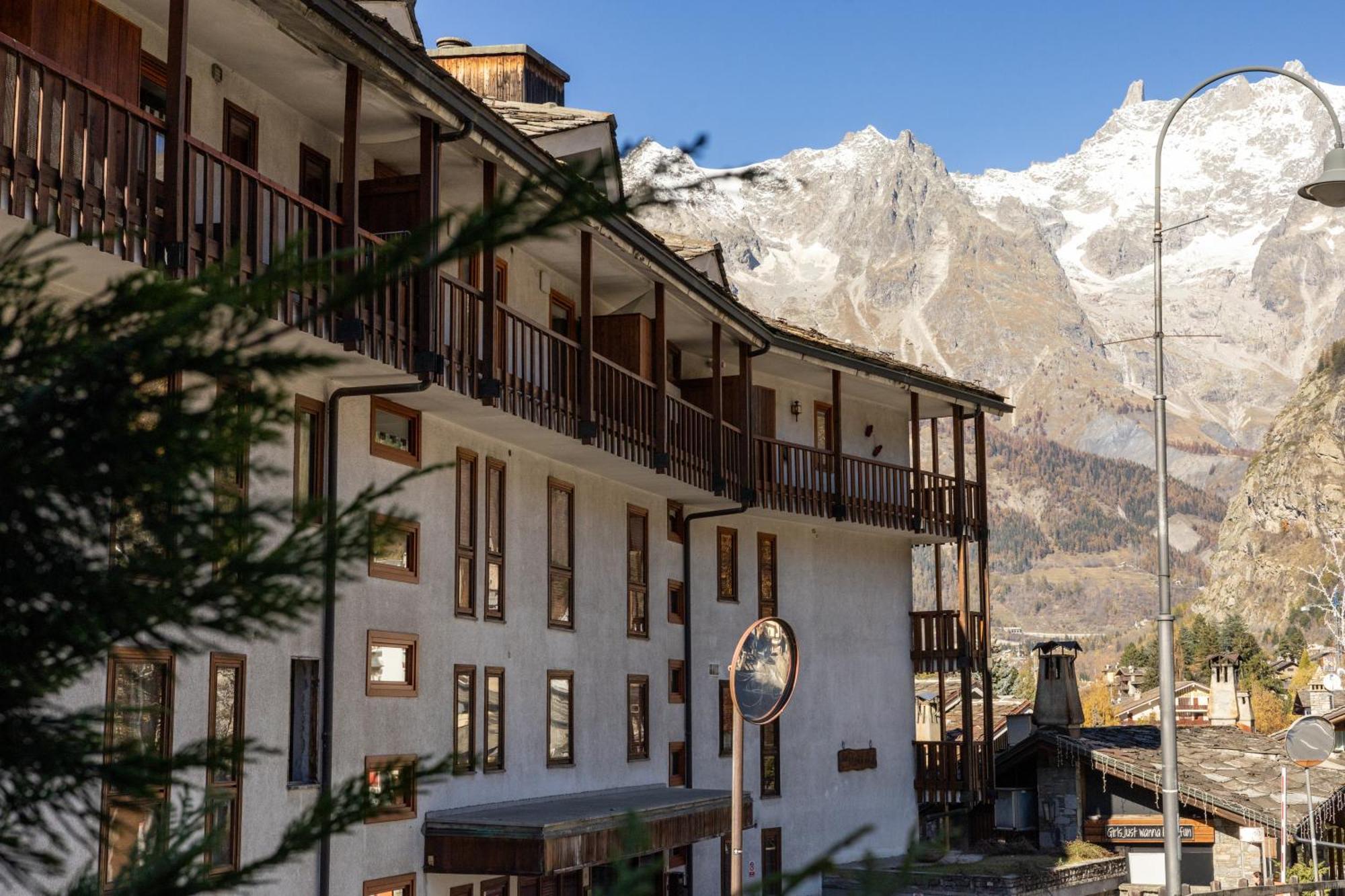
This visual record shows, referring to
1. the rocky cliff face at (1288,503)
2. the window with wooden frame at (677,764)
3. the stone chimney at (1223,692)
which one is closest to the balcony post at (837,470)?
the window with wooden frame at (677,764)

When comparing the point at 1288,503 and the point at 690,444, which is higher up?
the point at 1288,503

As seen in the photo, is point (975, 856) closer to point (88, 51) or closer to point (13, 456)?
point (88, 51)

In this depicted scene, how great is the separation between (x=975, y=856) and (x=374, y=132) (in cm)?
2155

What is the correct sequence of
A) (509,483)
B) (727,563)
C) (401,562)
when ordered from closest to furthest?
(401,562)
(509,483)
(727,563)

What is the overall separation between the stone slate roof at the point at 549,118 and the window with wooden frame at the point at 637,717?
7.93 meters

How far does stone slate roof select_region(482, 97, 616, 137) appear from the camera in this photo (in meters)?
22.6

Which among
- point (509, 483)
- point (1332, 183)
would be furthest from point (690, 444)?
point (1332, 183)

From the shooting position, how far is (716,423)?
2580 centimetres

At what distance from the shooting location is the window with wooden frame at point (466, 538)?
66.4ft

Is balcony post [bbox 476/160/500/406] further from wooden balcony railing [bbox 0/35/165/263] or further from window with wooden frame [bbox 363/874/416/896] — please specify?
wooden balcony railing [bbox 0/35/165/263]

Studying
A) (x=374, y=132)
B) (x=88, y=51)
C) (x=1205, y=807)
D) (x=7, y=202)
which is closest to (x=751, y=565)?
(x=1205, y=807)

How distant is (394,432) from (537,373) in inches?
141

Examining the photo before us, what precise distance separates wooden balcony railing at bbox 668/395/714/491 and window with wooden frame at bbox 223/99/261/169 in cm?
882

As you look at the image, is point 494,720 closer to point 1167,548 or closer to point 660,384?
point 660,384
